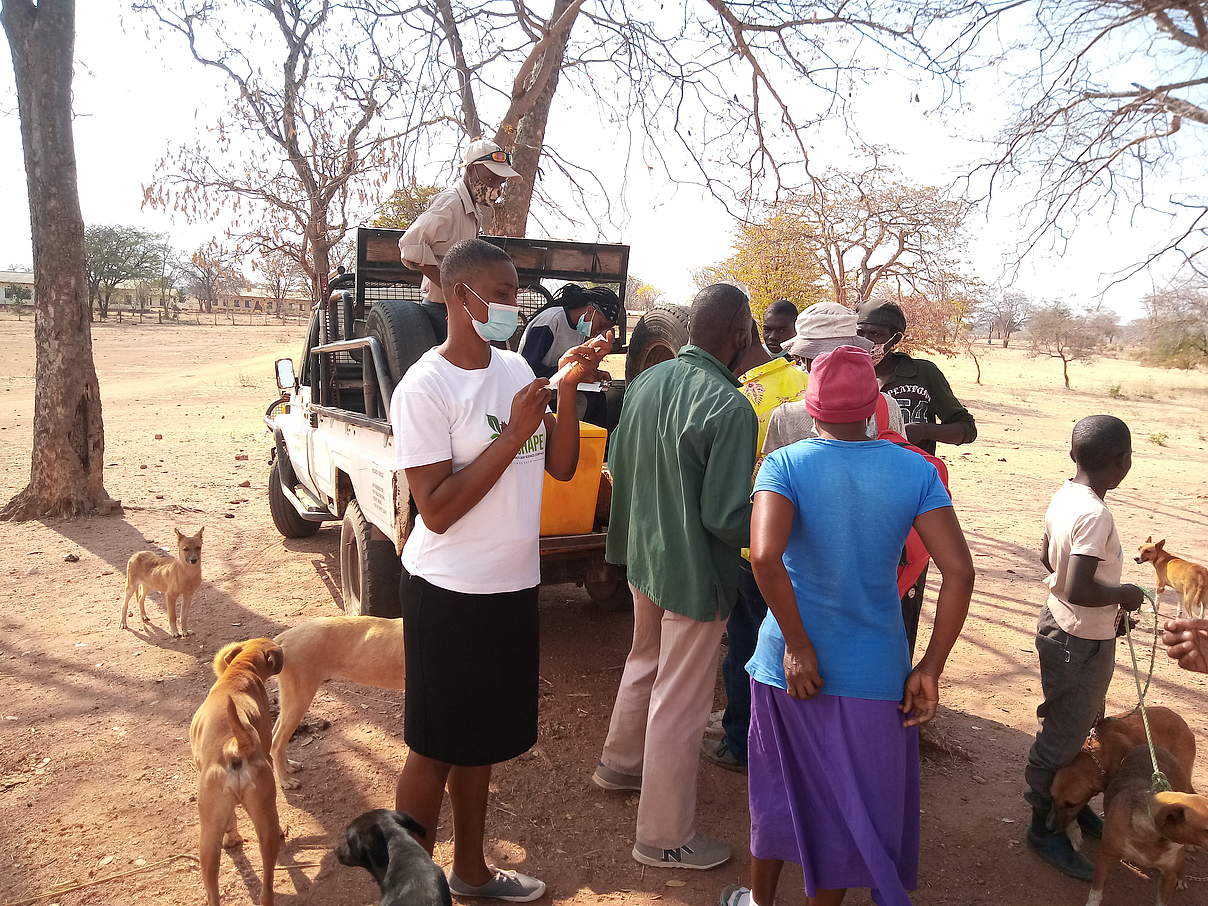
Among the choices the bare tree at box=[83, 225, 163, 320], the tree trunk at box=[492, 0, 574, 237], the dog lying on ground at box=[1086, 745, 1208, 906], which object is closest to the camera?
the dog lying on ground at box=[1086, 745, 1208, 906]

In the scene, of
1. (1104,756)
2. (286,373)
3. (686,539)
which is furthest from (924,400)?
(286,373)

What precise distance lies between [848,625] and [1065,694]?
134 centimetres

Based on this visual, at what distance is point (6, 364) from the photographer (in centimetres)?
2338

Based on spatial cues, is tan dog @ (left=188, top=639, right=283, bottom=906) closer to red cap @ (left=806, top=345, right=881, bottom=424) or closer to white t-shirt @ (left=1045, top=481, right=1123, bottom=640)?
red cap @ (left=806, top=345, right=881, bottom=424)

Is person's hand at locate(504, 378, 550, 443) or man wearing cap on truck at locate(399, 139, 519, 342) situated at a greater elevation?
man wearing cap on truck at locate(399, 139, 519, 342)

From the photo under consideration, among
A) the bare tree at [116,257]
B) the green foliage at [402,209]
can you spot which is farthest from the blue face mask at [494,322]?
the bare tree at [116,257]

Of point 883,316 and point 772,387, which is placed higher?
point 883,316

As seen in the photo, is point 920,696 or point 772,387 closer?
point 920,696

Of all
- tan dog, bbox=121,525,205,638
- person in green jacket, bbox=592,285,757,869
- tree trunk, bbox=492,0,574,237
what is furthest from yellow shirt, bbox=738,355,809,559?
tree trunk, bbox=492,0,574,237

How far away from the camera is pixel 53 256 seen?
7.42m

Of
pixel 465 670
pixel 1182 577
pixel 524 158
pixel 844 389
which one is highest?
pixel 524 158

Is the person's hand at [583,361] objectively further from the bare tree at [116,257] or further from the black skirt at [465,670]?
the bare tree at [116,257]

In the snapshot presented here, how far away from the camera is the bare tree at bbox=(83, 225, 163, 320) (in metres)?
51.8

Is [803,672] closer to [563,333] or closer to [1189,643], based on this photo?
[1189,643]
